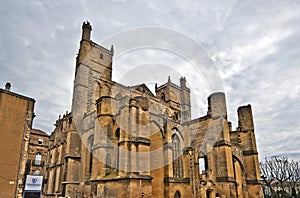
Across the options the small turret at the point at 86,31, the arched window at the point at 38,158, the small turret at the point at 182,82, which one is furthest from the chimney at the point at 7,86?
the small turret at the point at 182,82

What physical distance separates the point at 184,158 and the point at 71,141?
11.9m

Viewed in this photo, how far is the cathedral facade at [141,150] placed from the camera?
54.2 feet

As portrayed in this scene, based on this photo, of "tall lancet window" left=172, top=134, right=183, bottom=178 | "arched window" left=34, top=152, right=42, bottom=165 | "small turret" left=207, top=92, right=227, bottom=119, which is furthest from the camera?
"arched window" left=34, top=152, right=42, bottom=165

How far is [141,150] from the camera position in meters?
16.4

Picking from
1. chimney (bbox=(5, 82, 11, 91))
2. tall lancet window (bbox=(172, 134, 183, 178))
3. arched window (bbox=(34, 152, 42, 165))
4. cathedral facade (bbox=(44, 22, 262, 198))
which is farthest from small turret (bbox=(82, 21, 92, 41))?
arched window (bbox=(34, 152, 42, 165))

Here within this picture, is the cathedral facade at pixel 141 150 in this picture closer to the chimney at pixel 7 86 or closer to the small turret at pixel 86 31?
the small turret at pixel 86 31

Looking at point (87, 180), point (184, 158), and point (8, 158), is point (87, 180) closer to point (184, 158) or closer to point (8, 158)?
point (8, 158)

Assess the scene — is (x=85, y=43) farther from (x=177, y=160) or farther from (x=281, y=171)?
(x=281, y=171)

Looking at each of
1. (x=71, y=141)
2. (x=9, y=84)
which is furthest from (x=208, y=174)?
(x=9, y=84)

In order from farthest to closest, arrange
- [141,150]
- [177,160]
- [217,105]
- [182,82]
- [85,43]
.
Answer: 1. [182,82]
2. [85,43]
3. [217,105]
4. [177,160]
5. [141,150]

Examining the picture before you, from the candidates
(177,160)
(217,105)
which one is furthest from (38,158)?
(217,105)

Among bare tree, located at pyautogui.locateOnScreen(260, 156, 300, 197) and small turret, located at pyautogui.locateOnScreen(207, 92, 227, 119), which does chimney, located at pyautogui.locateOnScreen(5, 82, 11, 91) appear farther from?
bare tree, located at pyautogui.locateOnScreen(260, 156, 300, 197)

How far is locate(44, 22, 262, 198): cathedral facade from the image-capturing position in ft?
54.2

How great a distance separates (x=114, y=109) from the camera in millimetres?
20031
